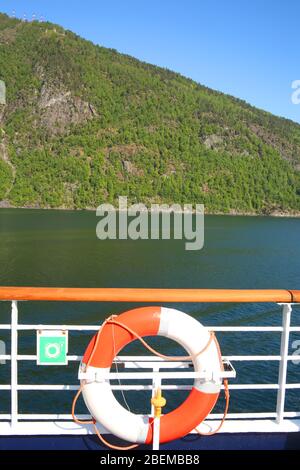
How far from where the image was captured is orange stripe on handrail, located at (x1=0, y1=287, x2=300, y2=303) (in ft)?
7.33

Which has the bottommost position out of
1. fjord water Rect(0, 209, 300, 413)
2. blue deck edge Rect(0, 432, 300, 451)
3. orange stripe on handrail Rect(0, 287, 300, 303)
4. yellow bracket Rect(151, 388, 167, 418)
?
fjord water Rect(0, 209, 300, 413)

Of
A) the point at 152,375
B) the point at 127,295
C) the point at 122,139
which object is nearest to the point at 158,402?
the point at 152,375

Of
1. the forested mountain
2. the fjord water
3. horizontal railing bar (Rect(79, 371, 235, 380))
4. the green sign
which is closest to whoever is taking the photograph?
horizontal railing bar (Rect(79, 371, 235, 380))

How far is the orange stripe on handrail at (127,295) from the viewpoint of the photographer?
88.0 inches

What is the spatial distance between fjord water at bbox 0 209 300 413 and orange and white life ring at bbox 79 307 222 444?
2578 millimetres

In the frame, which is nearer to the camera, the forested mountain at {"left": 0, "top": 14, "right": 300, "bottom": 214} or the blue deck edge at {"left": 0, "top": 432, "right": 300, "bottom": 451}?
Result: the blue deck edge at {"left": 0, "top": 432, "right": 300, "bottom": 451}

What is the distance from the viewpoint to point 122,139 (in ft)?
390

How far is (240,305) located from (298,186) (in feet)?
344

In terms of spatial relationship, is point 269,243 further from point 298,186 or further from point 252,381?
point 298,186

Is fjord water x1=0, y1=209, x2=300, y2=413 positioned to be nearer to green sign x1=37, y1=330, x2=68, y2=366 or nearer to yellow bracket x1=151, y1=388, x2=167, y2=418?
yellow bracket x1=151, y1=388, x2=167, y2=418

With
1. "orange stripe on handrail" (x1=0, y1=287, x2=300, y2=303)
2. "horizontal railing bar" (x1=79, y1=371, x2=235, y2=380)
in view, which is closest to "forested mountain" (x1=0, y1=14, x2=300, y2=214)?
"orange stripe on handrail" (x1=0, y1=287, x2=300, y2=303)

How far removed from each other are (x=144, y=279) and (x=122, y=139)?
331 feet

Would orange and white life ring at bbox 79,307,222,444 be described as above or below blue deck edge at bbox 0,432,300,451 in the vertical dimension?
above

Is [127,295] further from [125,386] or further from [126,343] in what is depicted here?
[125,386]
